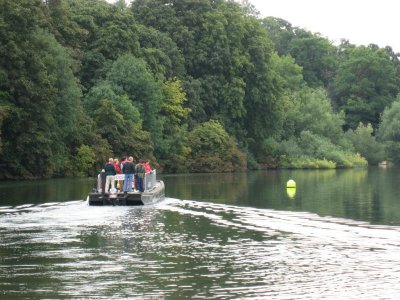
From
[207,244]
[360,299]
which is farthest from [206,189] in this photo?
[360,299]

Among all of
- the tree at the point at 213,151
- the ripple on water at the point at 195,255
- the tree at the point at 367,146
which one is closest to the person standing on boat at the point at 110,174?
the ripple on water at the point at 195,255

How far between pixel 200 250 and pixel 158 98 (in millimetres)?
58385

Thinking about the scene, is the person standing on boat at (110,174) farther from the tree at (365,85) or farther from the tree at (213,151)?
the tree at (365,85)

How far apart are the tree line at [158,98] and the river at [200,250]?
2241 cm

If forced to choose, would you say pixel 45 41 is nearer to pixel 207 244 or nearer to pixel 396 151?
pixel 207 244

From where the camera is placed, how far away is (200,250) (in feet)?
78.0

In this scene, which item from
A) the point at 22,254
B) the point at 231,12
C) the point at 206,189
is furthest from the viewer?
the point at 231,12

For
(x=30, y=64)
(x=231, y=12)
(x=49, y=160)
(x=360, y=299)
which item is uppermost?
(x=231, y=12)

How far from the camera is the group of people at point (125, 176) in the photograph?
38.0 metres

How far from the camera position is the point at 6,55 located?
2347 inches

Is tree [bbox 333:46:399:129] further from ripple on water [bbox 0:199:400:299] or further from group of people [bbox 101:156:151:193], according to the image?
ripple on water [bbox 0:199:400:299]

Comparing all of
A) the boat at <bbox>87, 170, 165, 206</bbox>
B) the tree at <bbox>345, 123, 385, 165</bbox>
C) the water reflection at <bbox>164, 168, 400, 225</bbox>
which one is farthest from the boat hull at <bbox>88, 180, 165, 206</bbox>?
the tree at <bbox>345, 123, 385, 165</bbox>

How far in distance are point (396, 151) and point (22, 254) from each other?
10201 centimetres

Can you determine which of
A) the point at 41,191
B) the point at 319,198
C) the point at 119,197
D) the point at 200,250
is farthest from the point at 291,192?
the point at 200,250
